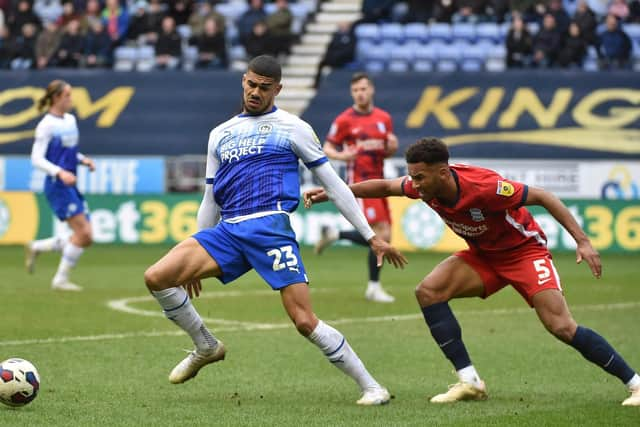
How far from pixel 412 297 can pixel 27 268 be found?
5954mm

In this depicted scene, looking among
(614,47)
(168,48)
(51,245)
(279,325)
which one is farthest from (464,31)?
(279,325)

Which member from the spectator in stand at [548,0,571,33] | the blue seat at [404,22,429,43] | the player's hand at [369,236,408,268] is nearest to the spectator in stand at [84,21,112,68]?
the blue seat at [404,22,429,43]

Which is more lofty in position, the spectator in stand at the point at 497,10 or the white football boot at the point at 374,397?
the white football boot at the point at 374,397

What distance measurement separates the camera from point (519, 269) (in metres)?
8.03

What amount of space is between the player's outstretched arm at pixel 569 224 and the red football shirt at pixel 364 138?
6.80 meters

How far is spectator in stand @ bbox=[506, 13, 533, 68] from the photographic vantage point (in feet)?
79.6

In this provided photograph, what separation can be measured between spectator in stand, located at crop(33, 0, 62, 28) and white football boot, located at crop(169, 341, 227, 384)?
2174 cm

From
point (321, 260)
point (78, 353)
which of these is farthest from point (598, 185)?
point (78, 353)

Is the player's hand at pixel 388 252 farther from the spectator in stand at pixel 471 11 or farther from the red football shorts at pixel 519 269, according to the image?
the spectator in stand at pixel 471 11

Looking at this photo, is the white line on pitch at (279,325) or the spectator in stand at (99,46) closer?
the white line on pitch at (279,325)

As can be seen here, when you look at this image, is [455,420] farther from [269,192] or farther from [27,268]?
[27,268]

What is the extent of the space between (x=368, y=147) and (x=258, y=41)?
462 inches

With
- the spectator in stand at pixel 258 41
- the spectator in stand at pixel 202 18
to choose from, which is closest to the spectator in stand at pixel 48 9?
the spectator in stand at pixel 202 18

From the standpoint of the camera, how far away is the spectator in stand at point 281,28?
26000mm
